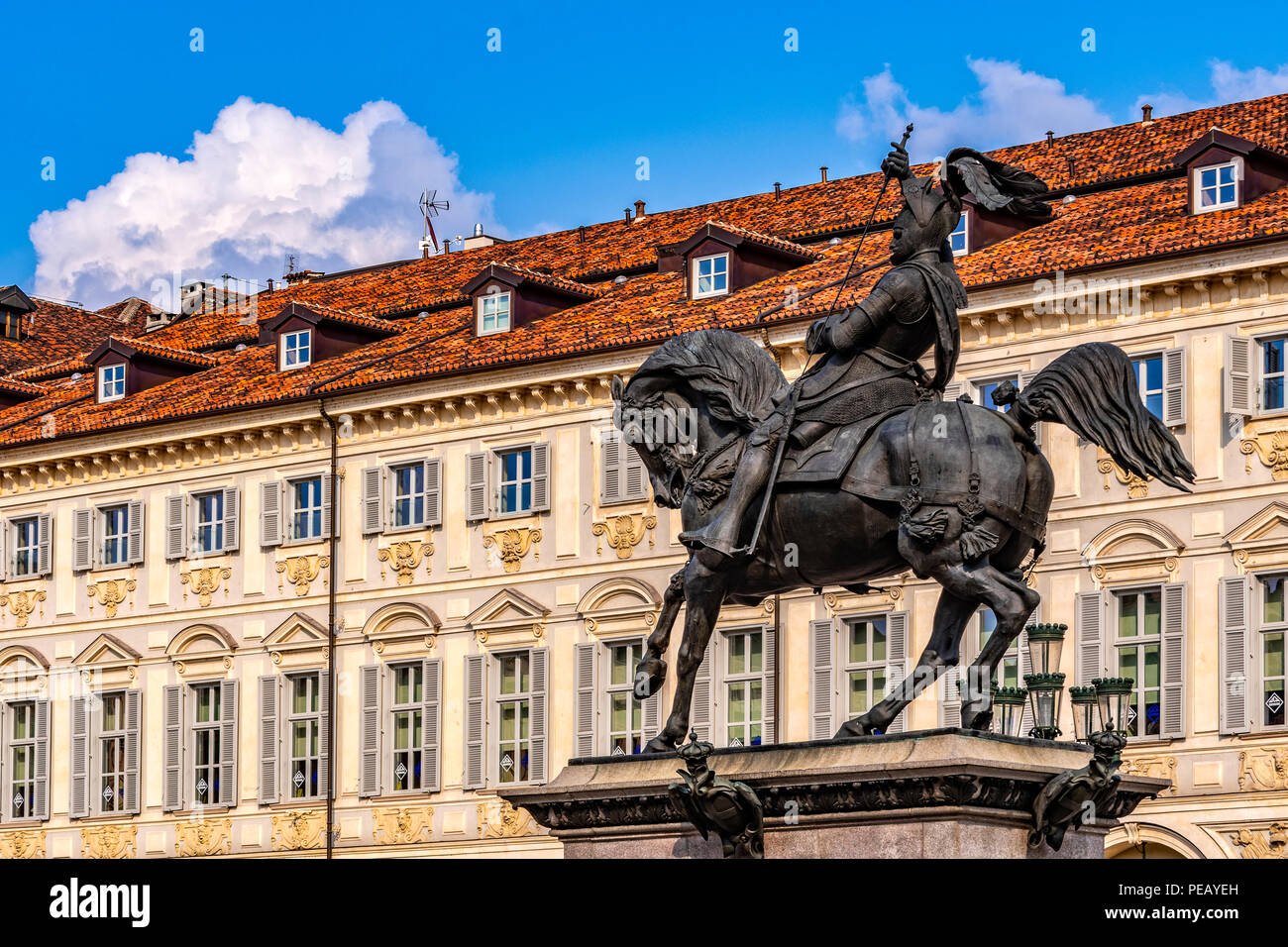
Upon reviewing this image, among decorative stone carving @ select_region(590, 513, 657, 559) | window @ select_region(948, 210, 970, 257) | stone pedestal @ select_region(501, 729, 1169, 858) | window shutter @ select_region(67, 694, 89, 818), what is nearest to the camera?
stone pedestal @ select_region(501, 729, 1169, 858)

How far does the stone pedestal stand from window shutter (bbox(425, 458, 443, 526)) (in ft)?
105

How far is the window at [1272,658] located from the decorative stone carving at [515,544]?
12510 mm

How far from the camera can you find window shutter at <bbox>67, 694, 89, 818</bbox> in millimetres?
52531

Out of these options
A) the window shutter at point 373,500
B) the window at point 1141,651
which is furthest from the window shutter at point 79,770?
the window at point 1141,651

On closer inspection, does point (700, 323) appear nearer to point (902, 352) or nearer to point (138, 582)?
point (138, 582)

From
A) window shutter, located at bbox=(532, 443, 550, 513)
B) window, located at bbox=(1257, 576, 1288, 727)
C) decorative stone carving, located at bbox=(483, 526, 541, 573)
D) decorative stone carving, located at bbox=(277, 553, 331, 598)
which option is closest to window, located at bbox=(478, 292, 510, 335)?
window shutter, located at bbox=(532, 443, 550, 513)

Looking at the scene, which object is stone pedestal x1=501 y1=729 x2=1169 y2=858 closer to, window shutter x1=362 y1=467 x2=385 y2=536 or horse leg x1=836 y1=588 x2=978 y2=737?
horse leg x1=836 y1=588 x2=978 y2=737

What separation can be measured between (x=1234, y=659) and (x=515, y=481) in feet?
42.6

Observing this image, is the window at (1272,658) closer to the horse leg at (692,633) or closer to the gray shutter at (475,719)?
the gray shutter at (475,719)

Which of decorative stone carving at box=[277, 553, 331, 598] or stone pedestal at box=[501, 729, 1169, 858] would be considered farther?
decorative stone carving at box=[277, 553, 331, 598]

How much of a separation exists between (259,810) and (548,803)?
109ft

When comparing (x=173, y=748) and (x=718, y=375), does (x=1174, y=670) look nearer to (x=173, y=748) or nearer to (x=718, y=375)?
(x=173, y=748)

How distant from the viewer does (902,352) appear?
1783 cm
